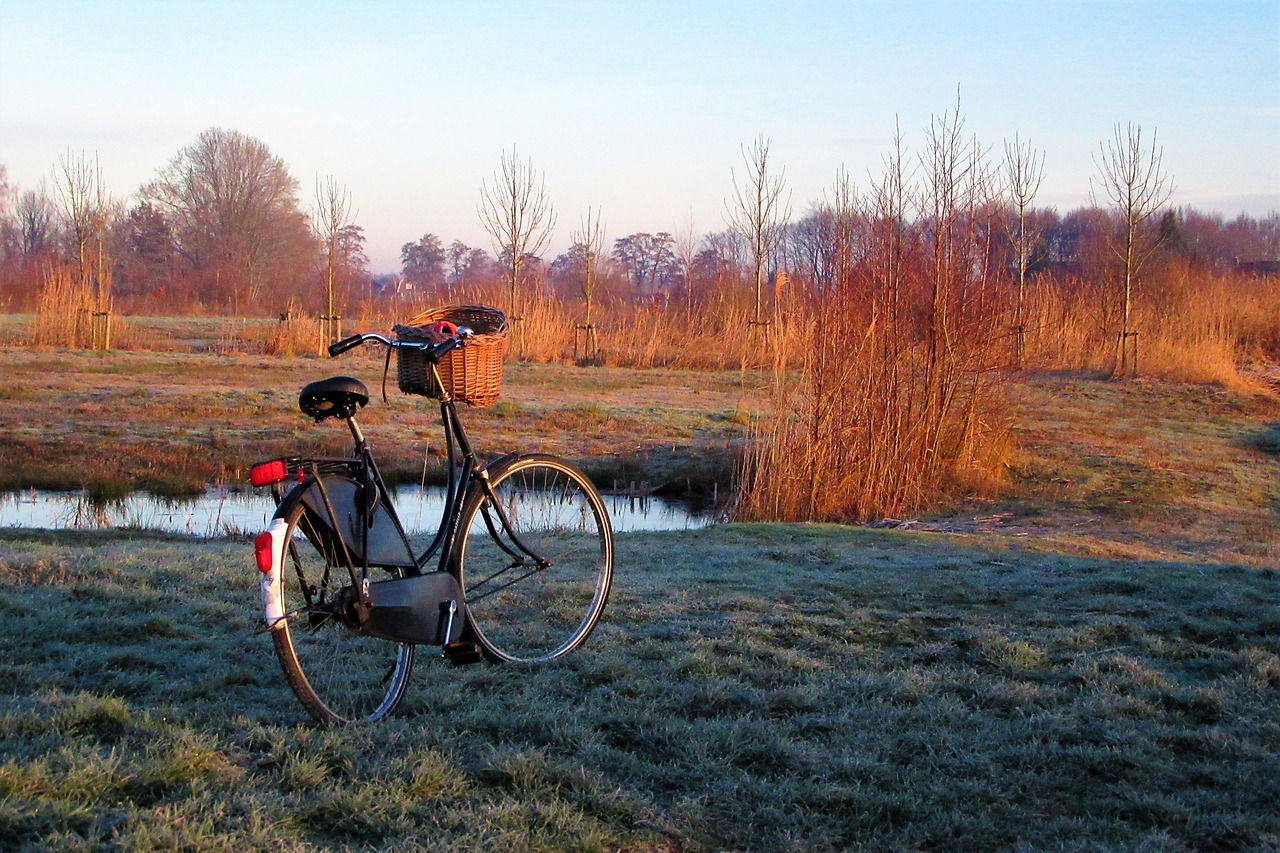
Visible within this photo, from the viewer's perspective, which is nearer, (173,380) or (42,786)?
(42,786)

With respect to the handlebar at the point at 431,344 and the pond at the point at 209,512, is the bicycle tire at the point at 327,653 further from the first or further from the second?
the pond at the point at 209,512

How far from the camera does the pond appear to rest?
9.77 metres

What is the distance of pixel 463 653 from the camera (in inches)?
148

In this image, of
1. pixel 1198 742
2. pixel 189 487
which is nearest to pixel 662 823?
pixel 1198 742

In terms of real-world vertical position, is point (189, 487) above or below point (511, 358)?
below

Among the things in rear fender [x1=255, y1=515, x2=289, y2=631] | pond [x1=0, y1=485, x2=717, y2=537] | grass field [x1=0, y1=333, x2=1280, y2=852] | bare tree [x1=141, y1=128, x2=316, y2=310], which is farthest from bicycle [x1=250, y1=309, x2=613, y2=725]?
bare tree [x1=141, y1=128, x2=316, y2=310]

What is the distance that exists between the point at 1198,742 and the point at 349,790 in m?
2.47

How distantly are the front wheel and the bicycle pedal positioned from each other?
0.03 metres

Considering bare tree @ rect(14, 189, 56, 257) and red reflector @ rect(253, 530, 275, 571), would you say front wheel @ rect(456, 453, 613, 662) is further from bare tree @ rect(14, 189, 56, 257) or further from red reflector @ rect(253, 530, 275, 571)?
bare tree @ rect(14, 189, 56, 257)

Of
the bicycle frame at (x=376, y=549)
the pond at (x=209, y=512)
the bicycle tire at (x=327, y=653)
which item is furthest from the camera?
the pond at (x=209, y=512)

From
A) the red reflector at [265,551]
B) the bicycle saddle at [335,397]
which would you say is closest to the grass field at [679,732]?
the red reflector at [265,551]

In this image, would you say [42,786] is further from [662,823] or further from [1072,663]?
[1072,663]

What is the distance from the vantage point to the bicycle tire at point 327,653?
312 cm

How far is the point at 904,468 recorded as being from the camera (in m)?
11.0
